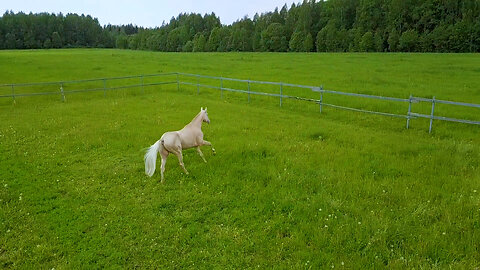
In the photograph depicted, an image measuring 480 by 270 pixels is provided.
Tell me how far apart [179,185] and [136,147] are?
A: 3.58 m

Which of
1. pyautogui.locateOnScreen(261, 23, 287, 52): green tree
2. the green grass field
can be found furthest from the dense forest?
the green grass field

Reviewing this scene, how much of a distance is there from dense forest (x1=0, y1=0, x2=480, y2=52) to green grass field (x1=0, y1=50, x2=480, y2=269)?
180ft

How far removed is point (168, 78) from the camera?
29312mm

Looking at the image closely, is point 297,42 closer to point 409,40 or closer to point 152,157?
point 409,40

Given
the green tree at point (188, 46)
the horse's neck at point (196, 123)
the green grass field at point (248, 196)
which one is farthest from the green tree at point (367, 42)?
the horse's neck at point (196, 123)

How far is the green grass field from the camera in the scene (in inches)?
206

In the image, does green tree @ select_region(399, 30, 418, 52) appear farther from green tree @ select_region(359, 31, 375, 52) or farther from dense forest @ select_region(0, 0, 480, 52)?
green tree @ select_region(359, 31, 375, 52)

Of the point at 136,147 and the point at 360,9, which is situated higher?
the point at 360,9

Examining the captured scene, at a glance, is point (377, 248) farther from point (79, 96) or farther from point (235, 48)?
point (235, 48)

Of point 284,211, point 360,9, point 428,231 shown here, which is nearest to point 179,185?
point 284,211

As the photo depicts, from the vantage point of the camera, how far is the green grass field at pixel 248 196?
17.2 feet

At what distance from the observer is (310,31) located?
83438mm

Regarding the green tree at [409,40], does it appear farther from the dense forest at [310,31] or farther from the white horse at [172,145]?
the white horse at [172,145]

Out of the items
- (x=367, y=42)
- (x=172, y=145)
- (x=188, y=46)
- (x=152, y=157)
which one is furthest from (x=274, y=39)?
(x=152, y=157)
